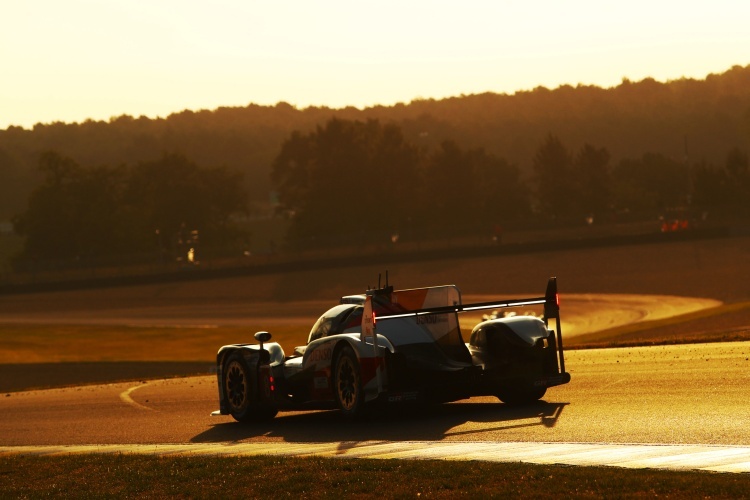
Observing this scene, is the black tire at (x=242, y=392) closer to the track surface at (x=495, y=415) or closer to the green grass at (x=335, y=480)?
the track surface at (x=495, y=415)

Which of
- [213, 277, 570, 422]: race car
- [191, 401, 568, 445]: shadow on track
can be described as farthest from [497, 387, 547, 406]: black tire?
[191, 401, 568, 445]: shadow on track

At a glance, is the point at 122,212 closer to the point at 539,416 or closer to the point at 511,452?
the point at 539,416

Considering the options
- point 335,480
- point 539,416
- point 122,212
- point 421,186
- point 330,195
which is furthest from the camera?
point 421,186

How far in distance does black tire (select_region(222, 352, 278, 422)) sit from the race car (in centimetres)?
63

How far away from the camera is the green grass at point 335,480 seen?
9656mm

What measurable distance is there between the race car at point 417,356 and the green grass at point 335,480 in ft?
9.18

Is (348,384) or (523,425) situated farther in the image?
(348,384)

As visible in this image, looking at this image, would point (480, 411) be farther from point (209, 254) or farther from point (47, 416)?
point (209, 254)

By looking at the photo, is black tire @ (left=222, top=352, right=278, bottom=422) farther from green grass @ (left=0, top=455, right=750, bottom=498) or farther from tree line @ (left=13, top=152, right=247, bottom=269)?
tree line @ (left=13, top=152, right=247, bottom=269)

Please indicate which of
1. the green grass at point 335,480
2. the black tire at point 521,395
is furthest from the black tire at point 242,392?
the green grass at point 335,480

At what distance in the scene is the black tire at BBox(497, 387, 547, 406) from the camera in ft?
54.6

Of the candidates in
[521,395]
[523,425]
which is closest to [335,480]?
[523,425]

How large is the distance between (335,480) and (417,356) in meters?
4.77

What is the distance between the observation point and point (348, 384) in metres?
16.0
